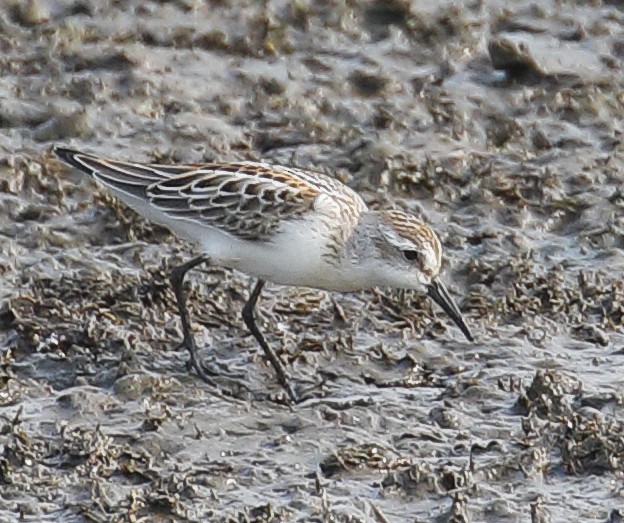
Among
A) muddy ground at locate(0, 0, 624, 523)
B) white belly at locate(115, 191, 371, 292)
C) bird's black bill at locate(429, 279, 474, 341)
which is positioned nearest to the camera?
muddy ground at locate(0, 0, 624, 523)

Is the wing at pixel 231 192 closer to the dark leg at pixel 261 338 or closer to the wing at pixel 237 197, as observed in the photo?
the wing at pixel 237 197

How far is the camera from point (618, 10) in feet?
40.0

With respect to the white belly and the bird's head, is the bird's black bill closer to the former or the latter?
the bird's head

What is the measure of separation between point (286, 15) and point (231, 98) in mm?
1177

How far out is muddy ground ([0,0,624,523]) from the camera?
23.9ft

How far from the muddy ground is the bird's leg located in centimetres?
10

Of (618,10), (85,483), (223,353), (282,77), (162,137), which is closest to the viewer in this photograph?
(85,483)

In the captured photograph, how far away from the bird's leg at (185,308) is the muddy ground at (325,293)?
3.8 inches

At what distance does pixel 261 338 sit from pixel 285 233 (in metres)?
0.51

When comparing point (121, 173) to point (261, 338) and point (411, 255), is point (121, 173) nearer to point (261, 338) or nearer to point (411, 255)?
point (261, 338)

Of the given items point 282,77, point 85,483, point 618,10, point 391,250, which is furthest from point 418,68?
point 85,483

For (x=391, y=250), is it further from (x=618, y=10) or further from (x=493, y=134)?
(x=618, y=10)

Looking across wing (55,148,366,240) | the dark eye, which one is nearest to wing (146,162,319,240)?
wing (55,148,366,240)

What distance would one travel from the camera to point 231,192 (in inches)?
322
